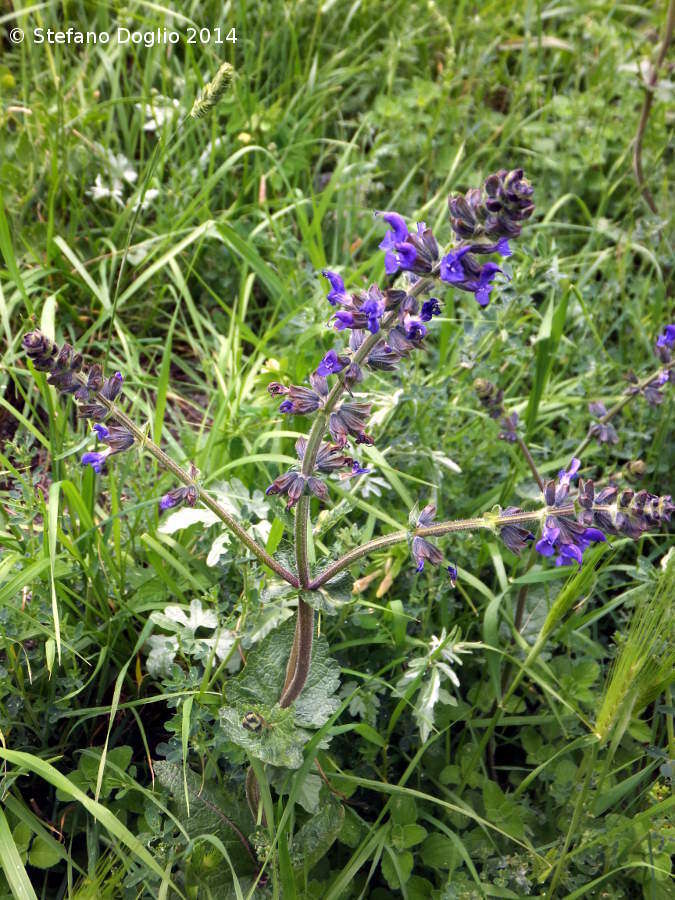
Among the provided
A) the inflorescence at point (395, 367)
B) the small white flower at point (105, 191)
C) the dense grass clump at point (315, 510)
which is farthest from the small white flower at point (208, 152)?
the inflorescence at point (395, 367)

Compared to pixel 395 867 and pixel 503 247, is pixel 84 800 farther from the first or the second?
pixel 503 247

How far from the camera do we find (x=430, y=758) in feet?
7.59

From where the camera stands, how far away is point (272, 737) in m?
1.76

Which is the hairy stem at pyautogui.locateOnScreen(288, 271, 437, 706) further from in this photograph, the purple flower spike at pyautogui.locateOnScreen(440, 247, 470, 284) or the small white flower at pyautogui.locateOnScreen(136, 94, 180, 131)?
the small white flower at pyautogui.locateOnScreen(136, 94, 180, 131)

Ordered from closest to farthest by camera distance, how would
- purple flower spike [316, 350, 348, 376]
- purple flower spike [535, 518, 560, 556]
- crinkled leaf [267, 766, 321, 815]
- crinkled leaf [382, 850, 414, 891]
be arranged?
purple flower spike [316, 350, 348, 376] < purple flower spike [535, 518, 560, 556] < crinkled leaf [267, 766, 321, 815] < crinkled leaf [382, 850, 414, 891]

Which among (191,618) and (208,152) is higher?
(208,152)

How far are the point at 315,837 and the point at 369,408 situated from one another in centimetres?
106

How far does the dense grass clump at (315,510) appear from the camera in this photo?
189 cm

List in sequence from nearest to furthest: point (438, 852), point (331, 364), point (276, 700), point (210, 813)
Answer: point (331, 364), point (276, 700), point (210, 813), point (438, 852)

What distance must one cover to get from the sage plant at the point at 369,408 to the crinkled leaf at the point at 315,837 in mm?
311

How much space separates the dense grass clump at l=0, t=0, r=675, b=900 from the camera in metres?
1.89

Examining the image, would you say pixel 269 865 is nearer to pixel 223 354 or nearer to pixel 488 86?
pixel 223 354
